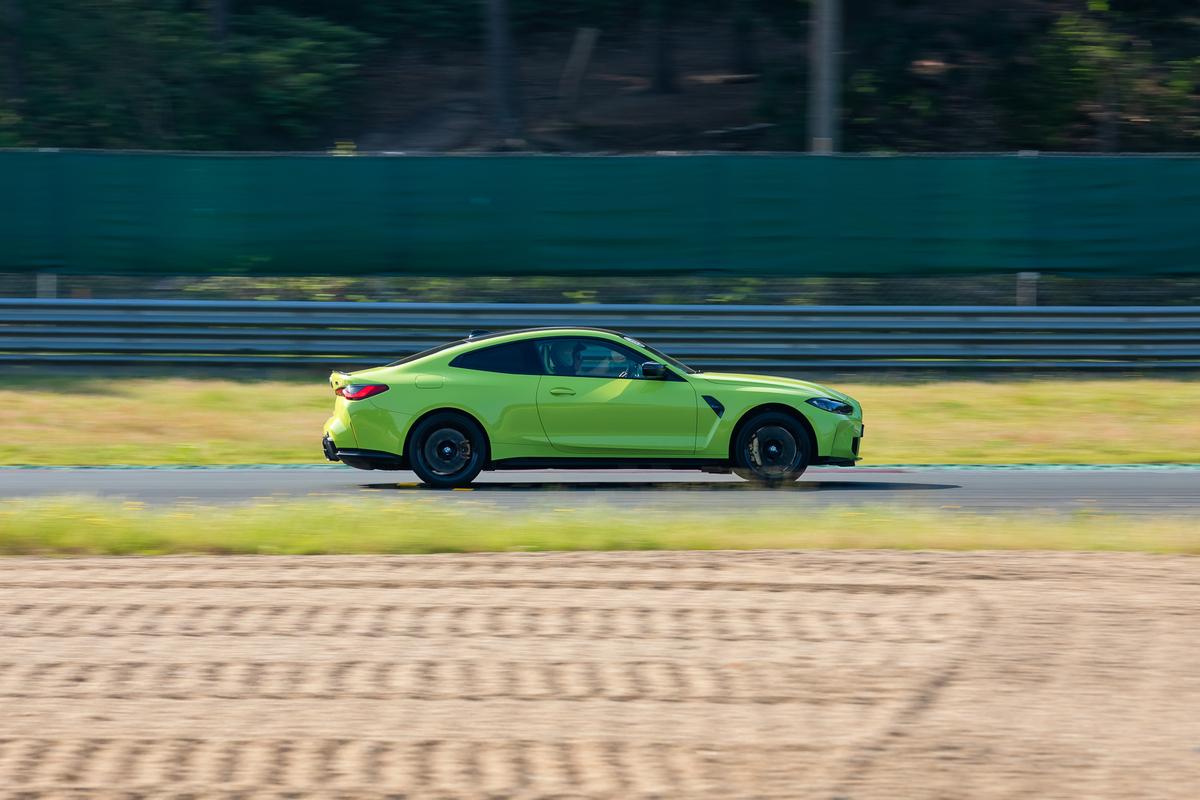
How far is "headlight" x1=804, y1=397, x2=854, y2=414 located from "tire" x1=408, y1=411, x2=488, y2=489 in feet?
8.68

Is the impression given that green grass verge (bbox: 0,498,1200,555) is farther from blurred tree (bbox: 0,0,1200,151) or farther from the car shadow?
blurred tree (bbox: 0,0,1200,151)

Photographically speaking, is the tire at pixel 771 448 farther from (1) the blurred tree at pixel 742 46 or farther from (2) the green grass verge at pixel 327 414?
(1) the blurred tree at pixel 742 46

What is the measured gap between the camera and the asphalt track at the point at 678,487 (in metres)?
11.5

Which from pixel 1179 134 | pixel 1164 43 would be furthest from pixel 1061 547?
pixel 1164 43

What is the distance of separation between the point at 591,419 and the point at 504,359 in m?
0.86

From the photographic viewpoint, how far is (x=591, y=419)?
40.1 feet

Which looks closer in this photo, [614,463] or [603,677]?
[603,677]

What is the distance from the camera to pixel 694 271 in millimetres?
19266

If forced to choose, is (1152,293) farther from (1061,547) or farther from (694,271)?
(1061,547)

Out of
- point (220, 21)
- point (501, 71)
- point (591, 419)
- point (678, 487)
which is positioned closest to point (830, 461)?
point (678, 487)

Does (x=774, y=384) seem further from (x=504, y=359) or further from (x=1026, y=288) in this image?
(x=1026, y=288)

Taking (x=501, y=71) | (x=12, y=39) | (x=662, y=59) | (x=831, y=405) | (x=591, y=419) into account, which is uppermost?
(x=662, y=59)

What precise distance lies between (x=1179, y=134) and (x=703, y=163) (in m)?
14.9

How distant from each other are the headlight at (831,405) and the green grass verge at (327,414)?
6.25ft
